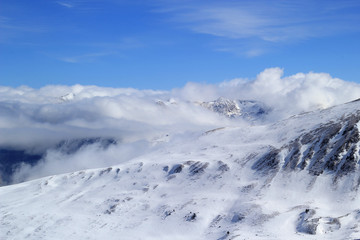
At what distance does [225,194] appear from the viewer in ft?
338

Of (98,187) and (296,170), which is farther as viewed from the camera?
(98,187)

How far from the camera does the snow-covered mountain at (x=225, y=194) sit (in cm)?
8388

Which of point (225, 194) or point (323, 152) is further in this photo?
point (323, 152)

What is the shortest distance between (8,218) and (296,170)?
8635cm

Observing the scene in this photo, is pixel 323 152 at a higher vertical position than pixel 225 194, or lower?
higher

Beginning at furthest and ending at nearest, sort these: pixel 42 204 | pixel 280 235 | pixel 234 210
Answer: pixel 42 204
pixel 234 210
pixel 280 235

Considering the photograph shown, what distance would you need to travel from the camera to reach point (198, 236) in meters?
83.2

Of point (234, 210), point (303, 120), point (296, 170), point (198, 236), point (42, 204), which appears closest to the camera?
point (198, 236)

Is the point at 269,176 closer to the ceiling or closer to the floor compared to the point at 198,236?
closer to the ceiling

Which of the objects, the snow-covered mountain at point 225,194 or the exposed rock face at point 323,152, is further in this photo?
the exposed rock face at point 323,152

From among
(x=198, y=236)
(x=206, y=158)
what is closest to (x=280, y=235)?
(x=198, y=236)

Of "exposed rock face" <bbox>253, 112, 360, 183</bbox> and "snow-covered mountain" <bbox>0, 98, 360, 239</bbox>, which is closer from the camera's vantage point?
"snow-covered mountain" <bbox>0, 98, 360, 239</bbox>

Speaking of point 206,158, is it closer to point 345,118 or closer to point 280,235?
point 345,118

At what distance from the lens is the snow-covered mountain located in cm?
8388
